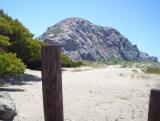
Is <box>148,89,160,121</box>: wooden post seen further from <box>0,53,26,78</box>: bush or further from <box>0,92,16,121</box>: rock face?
<box>0,53,26,78</box>: bush

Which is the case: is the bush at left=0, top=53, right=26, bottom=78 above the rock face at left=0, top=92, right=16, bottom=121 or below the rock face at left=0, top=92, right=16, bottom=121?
above

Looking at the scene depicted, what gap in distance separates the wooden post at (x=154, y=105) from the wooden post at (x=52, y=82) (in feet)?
5.32

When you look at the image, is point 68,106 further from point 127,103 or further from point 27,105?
point 127,103

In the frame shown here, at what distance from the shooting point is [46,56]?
5.54 metres

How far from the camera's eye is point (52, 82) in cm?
559

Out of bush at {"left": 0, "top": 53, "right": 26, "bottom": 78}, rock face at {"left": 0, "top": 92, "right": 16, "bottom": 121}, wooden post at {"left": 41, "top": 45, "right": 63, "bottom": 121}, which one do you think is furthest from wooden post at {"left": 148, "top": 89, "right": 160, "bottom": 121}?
bush at {"left": 0, "top": 53, "right": 26, "bottom": 78}

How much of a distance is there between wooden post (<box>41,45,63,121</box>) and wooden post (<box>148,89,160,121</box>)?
1621 millimetres

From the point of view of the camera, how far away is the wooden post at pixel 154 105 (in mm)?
4367

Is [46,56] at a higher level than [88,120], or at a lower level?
higher

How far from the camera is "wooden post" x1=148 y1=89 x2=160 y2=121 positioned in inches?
172

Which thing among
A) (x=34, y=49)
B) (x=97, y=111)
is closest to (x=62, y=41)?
(x=34, y=49)

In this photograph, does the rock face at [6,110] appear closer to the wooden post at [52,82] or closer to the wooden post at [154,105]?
the wooden post at [52,82]

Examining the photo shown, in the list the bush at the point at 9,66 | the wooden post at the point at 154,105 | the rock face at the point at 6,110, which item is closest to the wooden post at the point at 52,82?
the wooden post at the point at 154,105

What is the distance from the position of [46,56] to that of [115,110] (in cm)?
609
